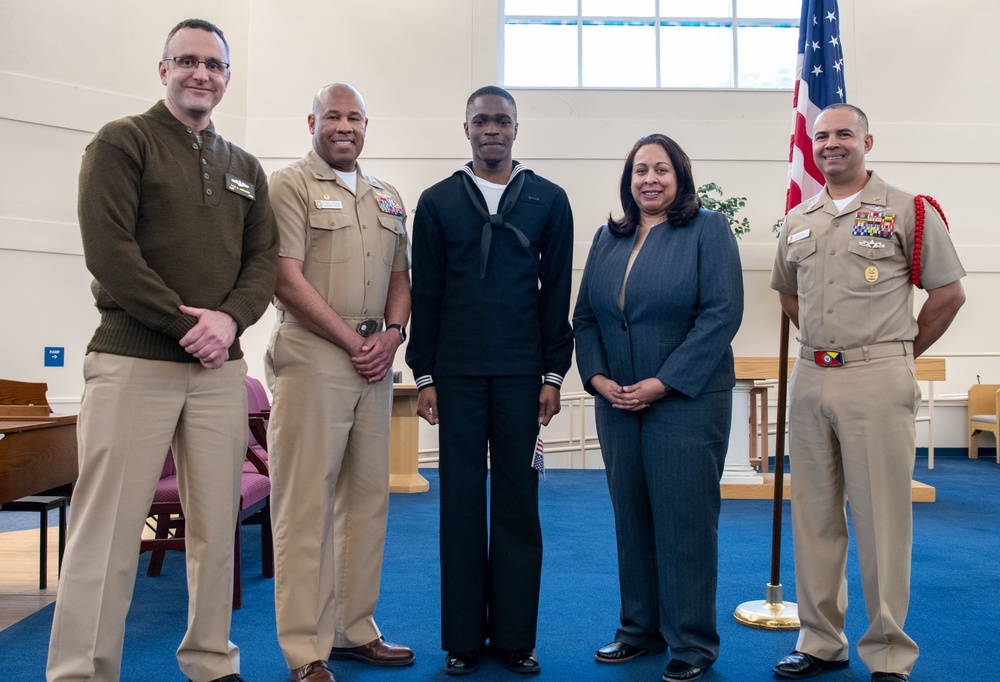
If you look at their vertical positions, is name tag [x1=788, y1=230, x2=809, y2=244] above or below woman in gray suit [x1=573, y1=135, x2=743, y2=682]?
above

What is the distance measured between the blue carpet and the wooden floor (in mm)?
156

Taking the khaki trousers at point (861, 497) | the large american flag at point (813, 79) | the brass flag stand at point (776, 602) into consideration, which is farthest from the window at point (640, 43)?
the khaki trousers at point (861, 497)

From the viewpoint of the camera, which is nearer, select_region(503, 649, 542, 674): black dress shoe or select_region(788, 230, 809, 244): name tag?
select_region(503, 649, 542, 674): black dress shoe

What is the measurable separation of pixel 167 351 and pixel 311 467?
1.80 ft

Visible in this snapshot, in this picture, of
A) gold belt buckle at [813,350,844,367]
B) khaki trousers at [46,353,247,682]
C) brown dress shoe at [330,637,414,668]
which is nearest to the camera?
khaki trousers at [46,353,247,682]

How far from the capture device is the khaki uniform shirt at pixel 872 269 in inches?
92.0

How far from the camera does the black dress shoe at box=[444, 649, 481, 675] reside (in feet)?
7.78

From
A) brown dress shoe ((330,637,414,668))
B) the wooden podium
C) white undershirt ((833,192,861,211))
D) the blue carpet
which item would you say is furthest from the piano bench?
white undershirt ((833,192,861,211))

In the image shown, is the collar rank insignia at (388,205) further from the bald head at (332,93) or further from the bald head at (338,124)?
the bald head at (332,93)

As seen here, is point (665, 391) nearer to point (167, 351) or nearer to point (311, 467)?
point (311, 467)

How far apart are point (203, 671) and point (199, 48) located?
5.31ft

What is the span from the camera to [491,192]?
2.50m

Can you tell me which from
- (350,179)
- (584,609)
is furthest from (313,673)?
(350,179)

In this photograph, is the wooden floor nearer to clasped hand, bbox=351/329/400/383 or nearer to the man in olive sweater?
the man in olive sweater
